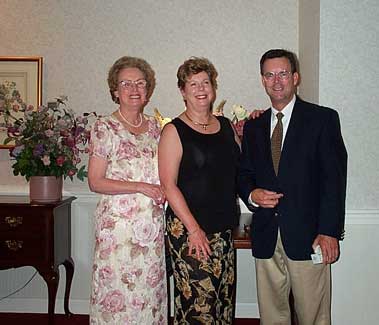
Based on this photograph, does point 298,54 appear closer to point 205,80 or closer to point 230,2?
point 230,2

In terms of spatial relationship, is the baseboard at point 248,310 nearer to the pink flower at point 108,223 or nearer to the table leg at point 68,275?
the table leg at point 68,275

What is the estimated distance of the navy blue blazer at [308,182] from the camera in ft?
6.88

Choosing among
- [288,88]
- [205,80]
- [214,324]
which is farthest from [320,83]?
[214,324]

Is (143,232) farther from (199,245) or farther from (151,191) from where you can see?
(199,245)

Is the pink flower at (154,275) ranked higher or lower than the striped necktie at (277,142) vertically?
lower

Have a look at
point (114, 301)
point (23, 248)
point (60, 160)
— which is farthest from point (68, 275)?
point (114, 301)

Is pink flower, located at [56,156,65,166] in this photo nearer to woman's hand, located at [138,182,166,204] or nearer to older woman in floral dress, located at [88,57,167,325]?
older woman in floral dress, located at [88,57,167,325]

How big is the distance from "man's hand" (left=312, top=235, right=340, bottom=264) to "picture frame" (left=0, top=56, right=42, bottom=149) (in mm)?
2400

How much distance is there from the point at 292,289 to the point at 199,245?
527 millimetres

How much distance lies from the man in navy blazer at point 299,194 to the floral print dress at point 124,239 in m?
0.51

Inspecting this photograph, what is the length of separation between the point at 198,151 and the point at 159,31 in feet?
5.87

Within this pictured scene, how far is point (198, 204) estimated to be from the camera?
2092 mm

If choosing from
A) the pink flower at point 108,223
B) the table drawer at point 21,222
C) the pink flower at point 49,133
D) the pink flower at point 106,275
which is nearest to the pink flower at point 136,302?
the pink flower at point 106,275

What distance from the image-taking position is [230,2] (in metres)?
3.56
